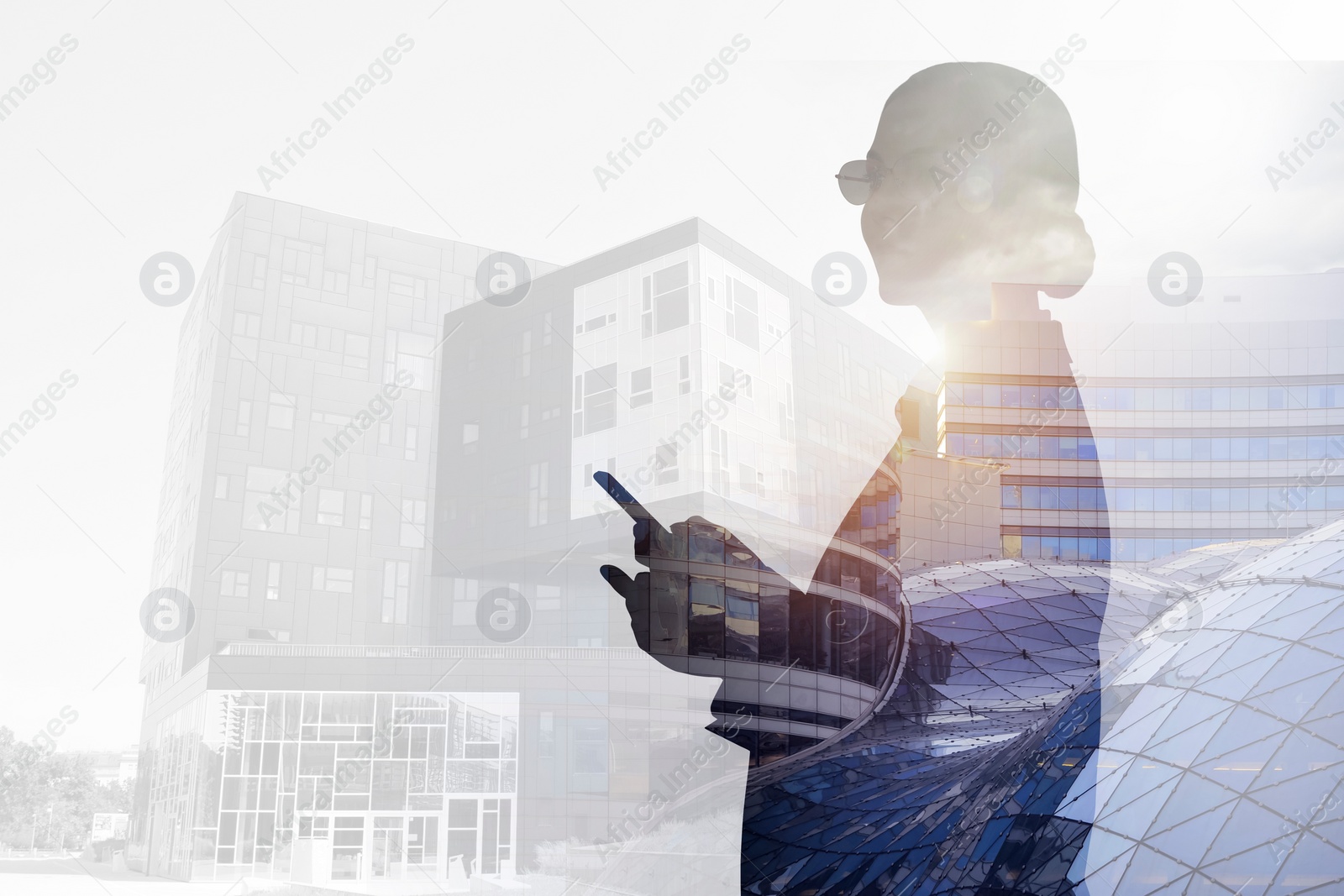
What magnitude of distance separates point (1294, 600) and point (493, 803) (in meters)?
45.2

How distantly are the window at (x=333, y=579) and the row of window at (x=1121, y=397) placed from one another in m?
47.4

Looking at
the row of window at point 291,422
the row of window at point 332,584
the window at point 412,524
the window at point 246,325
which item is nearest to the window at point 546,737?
the row of window at point 332,584

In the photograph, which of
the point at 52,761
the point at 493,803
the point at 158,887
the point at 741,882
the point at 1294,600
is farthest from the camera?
the point at 52,761

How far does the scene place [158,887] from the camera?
4844 centimetres

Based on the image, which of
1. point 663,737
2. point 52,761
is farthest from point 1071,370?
point 52,761

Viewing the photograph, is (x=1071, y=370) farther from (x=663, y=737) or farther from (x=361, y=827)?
(x=361, y=827)

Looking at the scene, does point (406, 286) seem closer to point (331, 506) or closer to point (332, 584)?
point (331, 506)

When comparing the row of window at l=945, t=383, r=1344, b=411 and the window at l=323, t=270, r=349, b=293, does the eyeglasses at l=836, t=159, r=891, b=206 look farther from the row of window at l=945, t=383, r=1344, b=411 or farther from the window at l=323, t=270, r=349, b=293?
the row of window at l=945, t=383, r=1344, b=411

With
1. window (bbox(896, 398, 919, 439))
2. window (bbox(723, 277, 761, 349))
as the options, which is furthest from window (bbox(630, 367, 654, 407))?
window (bbox(896, 398, 919, 439))

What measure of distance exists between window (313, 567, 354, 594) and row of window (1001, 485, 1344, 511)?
50688 millimetres

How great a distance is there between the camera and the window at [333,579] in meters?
63.2

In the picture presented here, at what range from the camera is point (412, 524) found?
68.7 metres

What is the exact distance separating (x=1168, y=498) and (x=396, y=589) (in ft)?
192

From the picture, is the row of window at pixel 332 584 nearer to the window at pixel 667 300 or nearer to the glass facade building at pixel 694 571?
the glass facade building at pixel 694 571
